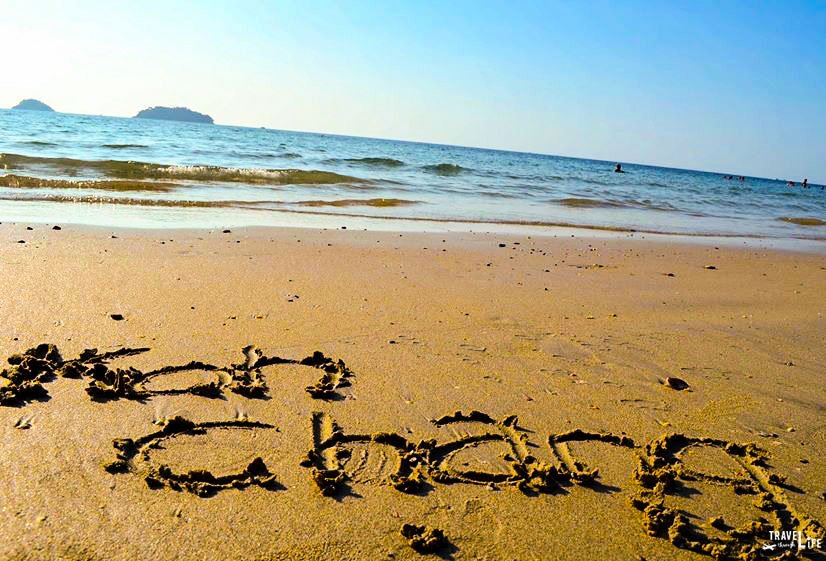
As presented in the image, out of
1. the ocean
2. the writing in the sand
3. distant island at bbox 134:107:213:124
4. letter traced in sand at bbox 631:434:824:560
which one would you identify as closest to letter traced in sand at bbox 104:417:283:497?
the writing in the sand

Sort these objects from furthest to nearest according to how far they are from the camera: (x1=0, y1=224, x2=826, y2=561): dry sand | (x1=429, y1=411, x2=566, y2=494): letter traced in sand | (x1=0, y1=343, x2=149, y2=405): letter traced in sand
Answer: (x1=0, y1=343, x2=149, y2=405): letter traced in sand, (x1=429, y1=411, x2=566, y2=494): letter traced in sand, (x1=0, y1=224, x2=826, y2=561): dry sand

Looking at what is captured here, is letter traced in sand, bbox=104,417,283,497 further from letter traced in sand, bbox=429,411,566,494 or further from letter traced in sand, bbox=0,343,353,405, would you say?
letter traced in sand, bbox=429,411,566,494

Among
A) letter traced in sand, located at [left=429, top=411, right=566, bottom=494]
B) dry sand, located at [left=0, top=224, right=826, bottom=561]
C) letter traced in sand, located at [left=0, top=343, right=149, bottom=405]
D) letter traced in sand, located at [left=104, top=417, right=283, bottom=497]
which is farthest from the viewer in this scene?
letter traced in sand, located at [left=0, top=343, right=149, bottom=405]

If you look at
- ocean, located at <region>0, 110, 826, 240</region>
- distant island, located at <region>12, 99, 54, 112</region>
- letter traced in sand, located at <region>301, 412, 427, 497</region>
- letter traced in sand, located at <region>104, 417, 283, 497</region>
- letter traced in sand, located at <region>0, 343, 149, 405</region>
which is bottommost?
letter traced in sand, located at <region>104, 417, 283, 497</region>

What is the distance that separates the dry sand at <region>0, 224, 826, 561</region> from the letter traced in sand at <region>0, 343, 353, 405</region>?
0.02m

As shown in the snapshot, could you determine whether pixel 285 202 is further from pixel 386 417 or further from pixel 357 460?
pixel 357 460

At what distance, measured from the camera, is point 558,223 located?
12.0 m

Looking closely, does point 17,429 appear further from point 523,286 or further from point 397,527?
point 523,286

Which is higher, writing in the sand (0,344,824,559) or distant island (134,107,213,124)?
distant island (134,107,213,124)

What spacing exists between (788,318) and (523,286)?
7.57 ft

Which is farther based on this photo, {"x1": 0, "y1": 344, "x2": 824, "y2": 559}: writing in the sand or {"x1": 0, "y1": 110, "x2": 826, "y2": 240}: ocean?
{"x1": 0, "y1": 110, "x2": 826, "y2": 240}: ocean

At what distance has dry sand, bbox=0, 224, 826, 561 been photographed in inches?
82.4

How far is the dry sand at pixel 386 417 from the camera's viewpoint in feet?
6.87

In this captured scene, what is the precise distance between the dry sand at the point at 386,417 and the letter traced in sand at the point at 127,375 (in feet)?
0.06
